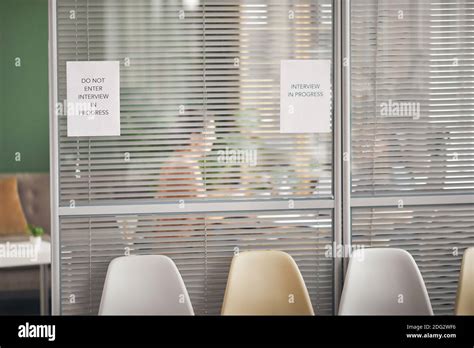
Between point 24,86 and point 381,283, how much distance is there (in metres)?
2.25

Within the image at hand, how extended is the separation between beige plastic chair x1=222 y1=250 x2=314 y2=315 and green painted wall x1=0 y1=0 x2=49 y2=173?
1246 millimetres

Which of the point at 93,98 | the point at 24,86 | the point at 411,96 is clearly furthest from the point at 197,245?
the point at 411,96

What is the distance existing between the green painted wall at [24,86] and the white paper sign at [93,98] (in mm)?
161

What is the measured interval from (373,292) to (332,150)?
86 cm

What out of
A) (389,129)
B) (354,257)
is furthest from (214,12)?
(354,257)

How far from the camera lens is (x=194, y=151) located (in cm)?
375

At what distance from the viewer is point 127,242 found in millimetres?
3688

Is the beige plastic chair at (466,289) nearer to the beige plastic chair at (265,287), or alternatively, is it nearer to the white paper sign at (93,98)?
the beige plastic chair at (265,287)

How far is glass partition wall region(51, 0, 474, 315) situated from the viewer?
12.0 ft

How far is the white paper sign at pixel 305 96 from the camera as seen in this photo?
3.80m
